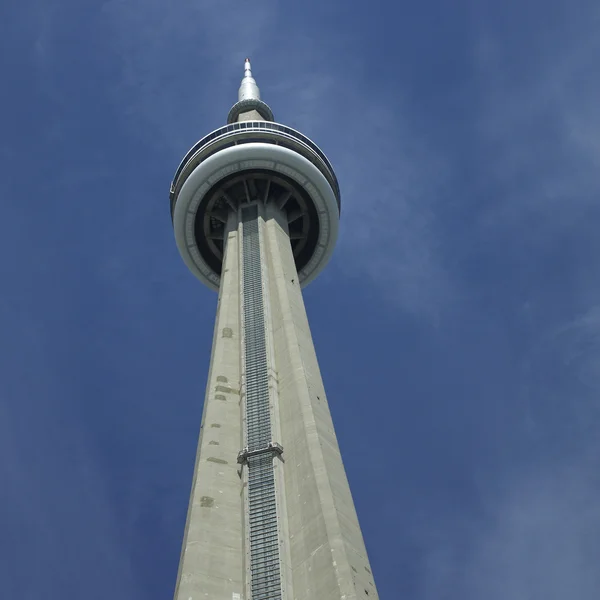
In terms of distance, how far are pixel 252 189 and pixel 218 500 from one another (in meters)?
24.6

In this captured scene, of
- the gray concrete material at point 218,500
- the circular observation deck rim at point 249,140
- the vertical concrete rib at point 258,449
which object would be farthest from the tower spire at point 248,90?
the gray concrete material at point 218,500

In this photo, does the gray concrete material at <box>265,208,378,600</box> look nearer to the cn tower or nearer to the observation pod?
the cn tower

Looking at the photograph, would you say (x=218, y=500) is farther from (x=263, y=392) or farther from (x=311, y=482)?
(x=263, y=392)

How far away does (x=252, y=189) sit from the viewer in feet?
156

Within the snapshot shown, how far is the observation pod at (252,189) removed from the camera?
4631cm

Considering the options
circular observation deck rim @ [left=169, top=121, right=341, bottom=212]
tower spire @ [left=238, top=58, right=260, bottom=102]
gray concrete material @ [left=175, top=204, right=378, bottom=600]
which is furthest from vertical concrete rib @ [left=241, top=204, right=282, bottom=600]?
tower spire @ [left=238, top=58, right=260, bottom=102]

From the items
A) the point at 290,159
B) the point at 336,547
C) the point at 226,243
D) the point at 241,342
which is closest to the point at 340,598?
the point at 336,547

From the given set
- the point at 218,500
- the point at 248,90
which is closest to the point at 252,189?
the point at 248,90

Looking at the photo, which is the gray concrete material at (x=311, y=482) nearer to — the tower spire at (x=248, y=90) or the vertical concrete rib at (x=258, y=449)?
the vertical concrete rib at (x=258, y=449)

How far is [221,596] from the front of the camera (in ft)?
76.4

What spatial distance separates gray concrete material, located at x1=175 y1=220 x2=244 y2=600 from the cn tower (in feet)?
0.14

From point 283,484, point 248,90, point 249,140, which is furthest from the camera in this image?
point 248,90

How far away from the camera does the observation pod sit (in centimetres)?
4631

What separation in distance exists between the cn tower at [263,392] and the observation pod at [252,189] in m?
0.08
